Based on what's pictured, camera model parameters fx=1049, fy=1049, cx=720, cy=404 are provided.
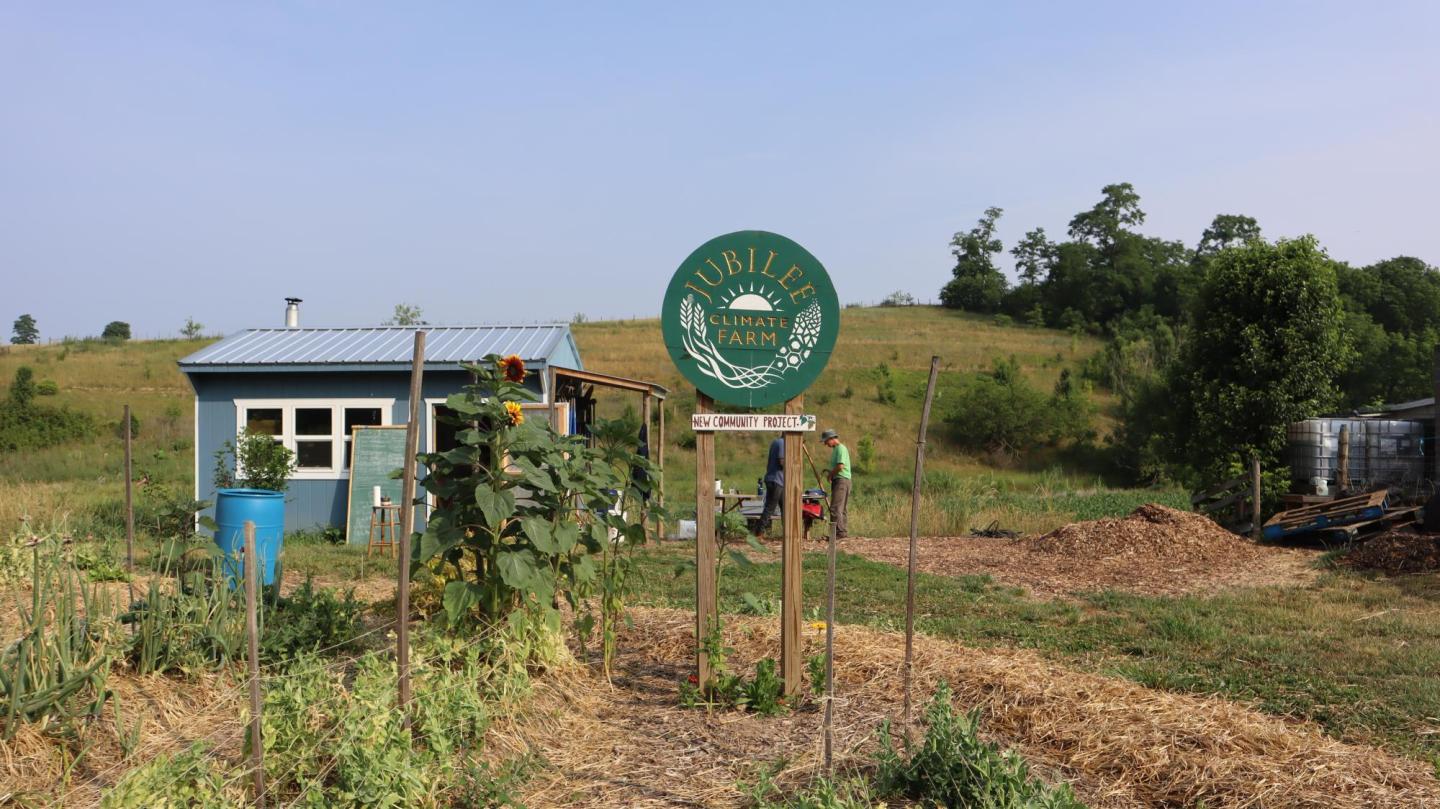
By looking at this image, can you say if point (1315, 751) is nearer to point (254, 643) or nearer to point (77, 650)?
point (254, 643)

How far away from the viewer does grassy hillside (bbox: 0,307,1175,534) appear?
17.0 meters

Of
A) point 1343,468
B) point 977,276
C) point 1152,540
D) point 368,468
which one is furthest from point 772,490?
point 977,276

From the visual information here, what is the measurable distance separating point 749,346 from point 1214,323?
14559mm

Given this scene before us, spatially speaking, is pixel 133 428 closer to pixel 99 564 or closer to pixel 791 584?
pixel 99 564

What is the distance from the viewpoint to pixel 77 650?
13.9ft

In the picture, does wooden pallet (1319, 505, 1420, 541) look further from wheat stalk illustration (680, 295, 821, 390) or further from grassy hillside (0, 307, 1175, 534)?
wheat stalk illustration (680, 295, 821, 390)

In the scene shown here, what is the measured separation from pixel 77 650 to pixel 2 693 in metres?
0.38

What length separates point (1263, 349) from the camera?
16.6 meters

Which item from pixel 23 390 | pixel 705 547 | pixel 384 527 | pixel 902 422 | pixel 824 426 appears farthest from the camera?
pixel 902 422

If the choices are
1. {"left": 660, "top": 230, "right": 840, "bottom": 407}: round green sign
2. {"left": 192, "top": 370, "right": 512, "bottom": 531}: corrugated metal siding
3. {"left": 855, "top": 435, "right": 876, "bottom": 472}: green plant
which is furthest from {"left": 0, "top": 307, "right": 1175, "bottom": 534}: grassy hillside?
{"left": 660, "top": 230, "right": 840, "bottom": 407}: round green sign

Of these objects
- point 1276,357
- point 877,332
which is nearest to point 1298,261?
point 1276,357

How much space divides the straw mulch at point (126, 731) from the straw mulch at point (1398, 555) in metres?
11.2

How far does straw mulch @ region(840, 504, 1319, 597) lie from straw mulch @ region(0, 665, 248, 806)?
7957 millimetres

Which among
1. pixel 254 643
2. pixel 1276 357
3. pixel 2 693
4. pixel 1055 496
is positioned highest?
pixel 1276 357
